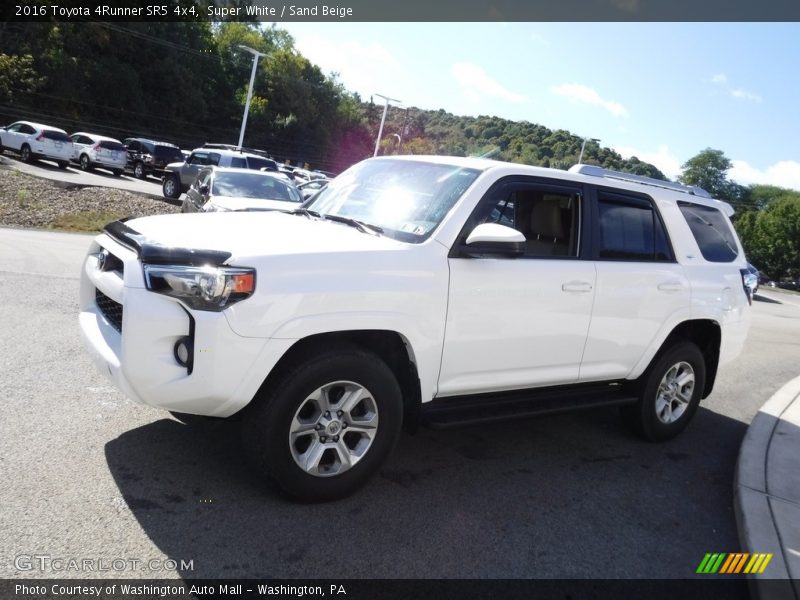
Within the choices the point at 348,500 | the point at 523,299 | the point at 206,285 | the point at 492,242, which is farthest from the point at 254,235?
the point at 523,299

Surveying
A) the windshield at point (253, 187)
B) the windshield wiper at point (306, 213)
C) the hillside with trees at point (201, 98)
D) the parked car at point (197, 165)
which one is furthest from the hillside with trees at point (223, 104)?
the windshield wiper at point (306, 213)

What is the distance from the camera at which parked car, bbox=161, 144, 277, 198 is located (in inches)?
834

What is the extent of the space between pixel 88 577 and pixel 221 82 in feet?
206

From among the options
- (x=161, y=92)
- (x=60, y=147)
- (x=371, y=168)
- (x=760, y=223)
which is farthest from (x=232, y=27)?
(x=371, y=168)

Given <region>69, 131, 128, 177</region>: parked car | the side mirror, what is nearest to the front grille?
the side mirror

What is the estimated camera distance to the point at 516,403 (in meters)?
4.37

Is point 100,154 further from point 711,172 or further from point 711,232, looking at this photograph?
point 711,172

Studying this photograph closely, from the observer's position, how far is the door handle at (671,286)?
5113mm

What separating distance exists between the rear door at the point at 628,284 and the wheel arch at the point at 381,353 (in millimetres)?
1470

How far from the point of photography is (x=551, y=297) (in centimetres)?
435

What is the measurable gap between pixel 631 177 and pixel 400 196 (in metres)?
2.12

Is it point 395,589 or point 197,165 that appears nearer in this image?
point 395,589

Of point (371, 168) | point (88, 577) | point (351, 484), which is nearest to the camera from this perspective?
point (88, 577)

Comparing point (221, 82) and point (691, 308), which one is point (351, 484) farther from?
point (221, 82)
